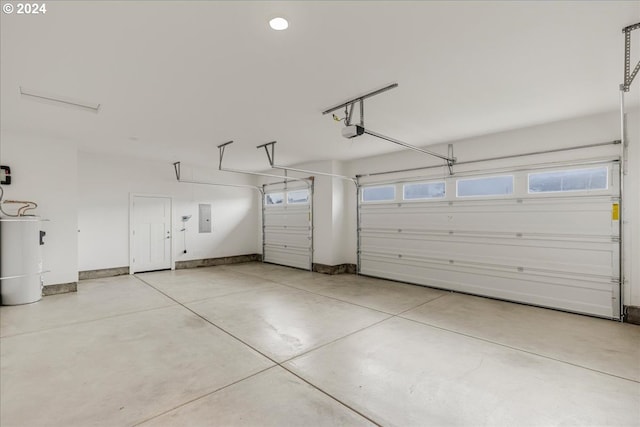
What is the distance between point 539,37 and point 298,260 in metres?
6.51

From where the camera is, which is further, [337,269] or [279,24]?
[337,269]

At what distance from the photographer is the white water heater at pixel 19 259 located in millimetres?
4367

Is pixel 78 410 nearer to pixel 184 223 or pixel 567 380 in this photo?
pixel 567 380

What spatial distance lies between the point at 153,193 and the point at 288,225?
11.1 feet

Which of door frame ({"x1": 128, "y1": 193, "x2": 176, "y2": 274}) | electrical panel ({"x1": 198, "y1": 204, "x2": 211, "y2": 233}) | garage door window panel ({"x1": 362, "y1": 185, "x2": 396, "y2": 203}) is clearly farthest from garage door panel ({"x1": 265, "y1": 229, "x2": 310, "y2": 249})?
door frame ({"x1": 128, "y1": 193, "x2": 176, "y2": 274})

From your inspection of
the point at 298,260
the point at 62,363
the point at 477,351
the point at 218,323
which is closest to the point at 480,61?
the point at 477,351

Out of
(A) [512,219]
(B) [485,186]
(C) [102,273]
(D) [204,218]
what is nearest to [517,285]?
(A) [512,219]

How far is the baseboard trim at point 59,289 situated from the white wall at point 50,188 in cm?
7

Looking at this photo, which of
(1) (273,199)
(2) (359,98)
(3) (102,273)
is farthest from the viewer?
(1) (273,199)

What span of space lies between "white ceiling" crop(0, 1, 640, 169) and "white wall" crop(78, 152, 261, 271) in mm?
1940

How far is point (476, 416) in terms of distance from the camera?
6.49ft

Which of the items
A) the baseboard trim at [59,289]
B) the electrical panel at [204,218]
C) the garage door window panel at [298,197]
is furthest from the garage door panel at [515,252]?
the baseboard trim at [59,289]

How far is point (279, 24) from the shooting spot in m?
2.04

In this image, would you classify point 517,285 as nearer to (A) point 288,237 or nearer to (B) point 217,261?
(A) point 288,237
